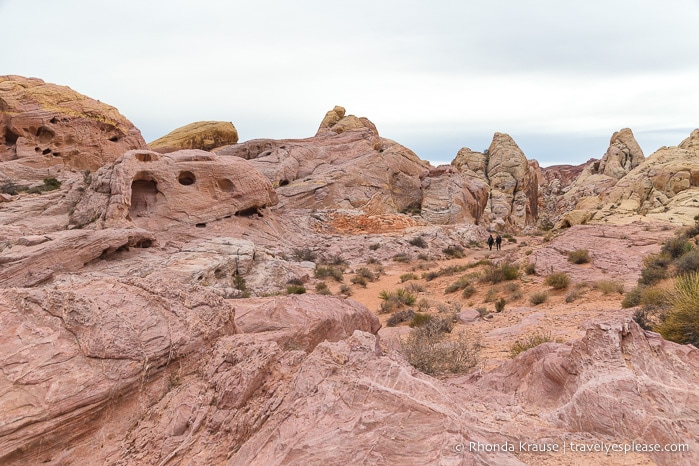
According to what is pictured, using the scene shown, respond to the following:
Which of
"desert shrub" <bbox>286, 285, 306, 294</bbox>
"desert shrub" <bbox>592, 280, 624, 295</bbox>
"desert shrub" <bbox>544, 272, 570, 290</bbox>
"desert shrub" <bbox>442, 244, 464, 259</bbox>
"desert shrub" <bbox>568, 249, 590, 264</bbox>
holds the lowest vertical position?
"desert shrub" <bbox>442, 244, 464, 259</bbox>

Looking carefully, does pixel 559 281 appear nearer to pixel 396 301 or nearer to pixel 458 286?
pixel 458 286

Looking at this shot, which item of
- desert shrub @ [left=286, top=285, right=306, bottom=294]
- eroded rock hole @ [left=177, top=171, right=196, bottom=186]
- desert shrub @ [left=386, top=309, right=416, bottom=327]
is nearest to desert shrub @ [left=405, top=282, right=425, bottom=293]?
desert shrub @ [left=386, top=309, right=416, bottom=327]

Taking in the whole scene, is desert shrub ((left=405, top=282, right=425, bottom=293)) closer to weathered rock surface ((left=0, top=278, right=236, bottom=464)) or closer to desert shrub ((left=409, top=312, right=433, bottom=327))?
desert shrub ((left=409, top=312, right=433, bottom=327))

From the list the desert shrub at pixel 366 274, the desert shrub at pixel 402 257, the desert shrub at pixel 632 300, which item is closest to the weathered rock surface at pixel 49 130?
the desert shrub at pixel 366 274

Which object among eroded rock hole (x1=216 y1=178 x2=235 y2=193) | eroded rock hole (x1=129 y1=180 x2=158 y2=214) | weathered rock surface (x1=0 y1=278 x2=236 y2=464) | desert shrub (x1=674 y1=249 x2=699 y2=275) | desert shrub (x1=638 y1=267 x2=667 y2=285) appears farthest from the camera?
eroded rock hole (x1=216 y1=178 x2=235 y2=193)

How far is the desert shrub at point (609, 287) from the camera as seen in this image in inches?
388

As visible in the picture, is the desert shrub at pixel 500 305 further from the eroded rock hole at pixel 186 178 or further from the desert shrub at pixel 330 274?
the eroded rock hole at pixel 186 178

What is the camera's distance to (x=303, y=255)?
2027cm

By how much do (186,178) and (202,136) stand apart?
2046 cm

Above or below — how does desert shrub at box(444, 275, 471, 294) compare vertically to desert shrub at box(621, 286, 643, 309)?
below

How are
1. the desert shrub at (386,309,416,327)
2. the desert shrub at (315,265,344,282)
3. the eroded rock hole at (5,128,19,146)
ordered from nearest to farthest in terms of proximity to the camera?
the desert shrub at (386,309,416,327) → the desert shrub at (315,265,344,282) → the eroded rock hole at (5,128,19,146)

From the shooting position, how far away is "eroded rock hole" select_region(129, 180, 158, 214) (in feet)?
59.1

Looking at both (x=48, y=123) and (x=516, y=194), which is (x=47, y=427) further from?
(x=516, y=194)

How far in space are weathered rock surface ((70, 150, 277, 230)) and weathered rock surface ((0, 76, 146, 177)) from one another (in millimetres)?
9515
